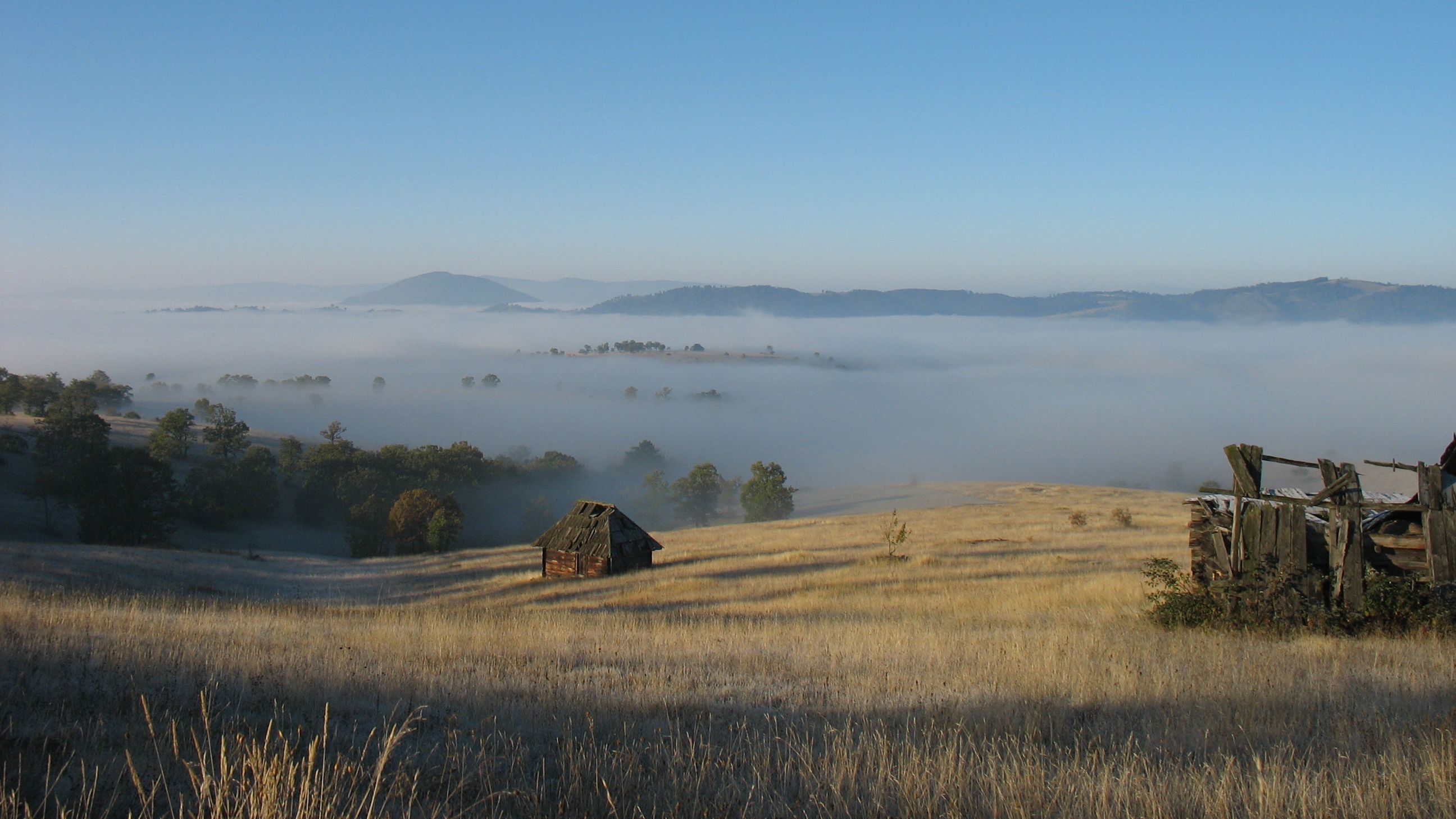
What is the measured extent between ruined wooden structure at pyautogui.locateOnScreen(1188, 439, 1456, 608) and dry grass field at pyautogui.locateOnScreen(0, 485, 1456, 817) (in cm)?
113

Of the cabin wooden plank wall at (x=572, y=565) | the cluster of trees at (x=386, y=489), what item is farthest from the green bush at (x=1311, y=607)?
the cluster of trees at (x=386, y=489)

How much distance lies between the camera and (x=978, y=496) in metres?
88.0

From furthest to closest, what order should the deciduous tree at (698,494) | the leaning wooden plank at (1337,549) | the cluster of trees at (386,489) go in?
the deciduous tree at (698,494)
the cluster of trees at (386,489)
the leaning wooden plank at (1337,549)

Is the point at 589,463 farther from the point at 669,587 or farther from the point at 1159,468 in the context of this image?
the point at 669,587

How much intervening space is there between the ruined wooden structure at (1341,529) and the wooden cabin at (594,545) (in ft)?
82.0

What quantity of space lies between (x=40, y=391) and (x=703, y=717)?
11401 cm

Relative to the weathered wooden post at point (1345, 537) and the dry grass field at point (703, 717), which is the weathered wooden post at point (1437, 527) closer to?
the weathered wooden post at point (1345, 537)

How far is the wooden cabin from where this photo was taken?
113 ft

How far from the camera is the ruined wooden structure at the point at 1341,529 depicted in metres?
11.6

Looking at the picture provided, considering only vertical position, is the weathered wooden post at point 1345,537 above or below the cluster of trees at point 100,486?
above

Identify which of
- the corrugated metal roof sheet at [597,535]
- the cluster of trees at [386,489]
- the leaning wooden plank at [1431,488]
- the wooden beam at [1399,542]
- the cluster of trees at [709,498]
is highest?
the leaning wooden plank at [1431,488]

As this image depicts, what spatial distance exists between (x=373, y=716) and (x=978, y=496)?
86.8 m

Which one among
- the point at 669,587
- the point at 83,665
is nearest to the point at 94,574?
the point at 669,587

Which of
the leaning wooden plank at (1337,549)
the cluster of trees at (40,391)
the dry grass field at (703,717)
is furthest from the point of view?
the cluster of trees at (40,391)
